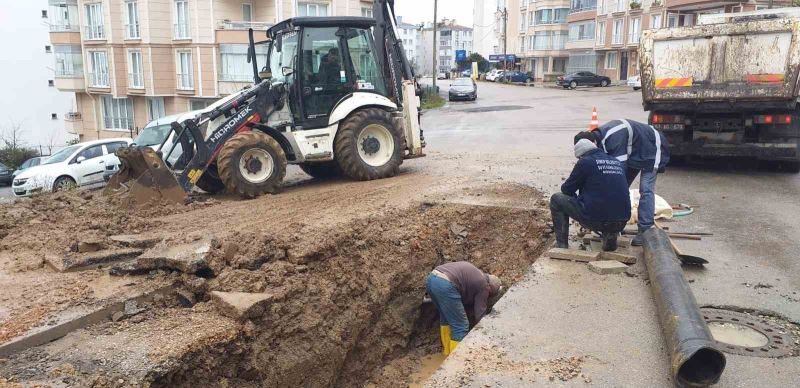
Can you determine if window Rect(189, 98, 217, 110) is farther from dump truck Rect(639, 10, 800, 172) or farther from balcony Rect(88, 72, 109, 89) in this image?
dump truck Rect(639, 10, 800, 172)

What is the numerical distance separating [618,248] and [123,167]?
272 inches

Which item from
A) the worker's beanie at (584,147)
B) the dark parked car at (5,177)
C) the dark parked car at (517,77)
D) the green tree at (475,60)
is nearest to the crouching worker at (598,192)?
the worker's beanie at (584,147)

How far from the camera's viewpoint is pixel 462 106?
34.4 meters

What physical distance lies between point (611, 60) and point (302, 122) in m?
51.8

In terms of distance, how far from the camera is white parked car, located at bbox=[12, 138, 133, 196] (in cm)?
1565

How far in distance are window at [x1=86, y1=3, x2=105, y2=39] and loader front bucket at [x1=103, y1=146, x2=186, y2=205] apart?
3030 cm

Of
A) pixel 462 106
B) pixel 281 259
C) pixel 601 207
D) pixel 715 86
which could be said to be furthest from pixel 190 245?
pixel 462 106

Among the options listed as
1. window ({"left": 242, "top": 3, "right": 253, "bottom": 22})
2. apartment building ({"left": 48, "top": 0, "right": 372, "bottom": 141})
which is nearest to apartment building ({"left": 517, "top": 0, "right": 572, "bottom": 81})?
Answer: apartment building ({"left": 48, "top": 0, "right": 372, "bottom": 141})

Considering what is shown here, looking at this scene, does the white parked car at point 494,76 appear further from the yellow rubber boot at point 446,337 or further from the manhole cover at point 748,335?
the manhole cover at point 748,335

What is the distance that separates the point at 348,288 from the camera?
22.0ft

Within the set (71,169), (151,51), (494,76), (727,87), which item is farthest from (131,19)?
(494,76)

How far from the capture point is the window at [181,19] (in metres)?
32.2

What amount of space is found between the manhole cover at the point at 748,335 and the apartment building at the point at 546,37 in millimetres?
61349

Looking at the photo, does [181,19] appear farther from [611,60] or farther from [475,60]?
[475,60]
